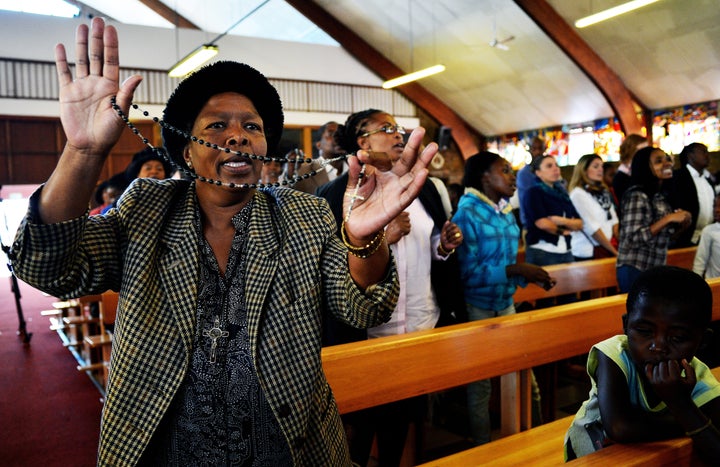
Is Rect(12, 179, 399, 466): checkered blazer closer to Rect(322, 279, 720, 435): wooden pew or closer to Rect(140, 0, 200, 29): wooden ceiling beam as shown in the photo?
Rect(322, 279, 720, 435): wooden pew

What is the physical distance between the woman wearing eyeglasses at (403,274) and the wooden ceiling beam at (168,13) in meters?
10.9

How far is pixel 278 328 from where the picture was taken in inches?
42.3

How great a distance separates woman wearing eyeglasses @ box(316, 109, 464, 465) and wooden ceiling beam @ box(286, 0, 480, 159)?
10.7 metres

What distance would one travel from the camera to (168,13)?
12.2 m

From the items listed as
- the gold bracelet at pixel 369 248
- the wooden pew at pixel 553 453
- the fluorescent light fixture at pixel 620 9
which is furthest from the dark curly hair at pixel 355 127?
the fluorescent light fixture at pixel 620 9

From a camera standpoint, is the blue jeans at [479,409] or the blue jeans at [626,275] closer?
the blue jeans at [479,409]

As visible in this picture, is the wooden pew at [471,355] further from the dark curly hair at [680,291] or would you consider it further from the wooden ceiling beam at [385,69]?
the wooden ceiling beam at [385,69]

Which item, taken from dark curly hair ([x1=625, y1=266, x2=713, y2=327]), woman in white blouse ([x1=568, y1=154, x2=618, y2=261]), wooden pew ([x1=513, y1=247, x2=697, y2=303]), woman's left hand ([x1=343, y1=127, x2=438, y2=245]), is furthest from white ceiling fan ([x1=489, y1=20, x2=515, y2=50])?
woman's left hand ([x1=343, y1=127, x2=438, y2=245])

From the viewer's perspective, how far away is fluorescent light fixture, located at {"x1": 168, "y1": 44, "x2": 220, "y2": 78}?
353 inches

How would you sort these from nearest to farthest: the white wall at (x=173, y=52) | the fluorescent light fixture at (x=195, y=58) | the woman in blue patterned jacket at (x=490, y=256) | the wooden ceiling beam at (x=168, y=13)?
the woman in blue patterned jacket at (x=490, y=256) → the fluorescent light fixture at (x=195, y=58) → the white wall at (x=173, y=52) → the wooden ceiling beam at (x=168, y=13)

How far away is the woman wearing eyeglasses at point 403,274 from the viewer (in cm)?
224

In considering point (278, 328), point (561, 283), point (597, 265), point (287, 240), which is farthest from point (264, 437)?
point (597, 265)

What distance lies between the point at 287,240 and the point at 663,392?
0.94 metres

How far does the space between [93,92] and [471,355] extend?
1676 mm
